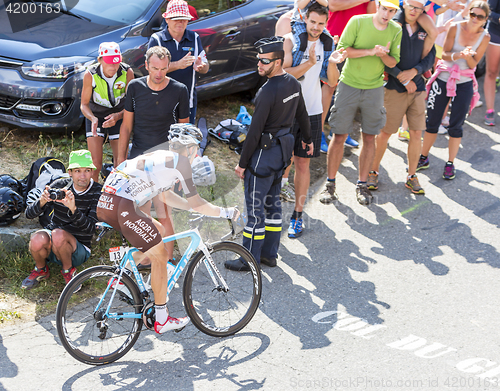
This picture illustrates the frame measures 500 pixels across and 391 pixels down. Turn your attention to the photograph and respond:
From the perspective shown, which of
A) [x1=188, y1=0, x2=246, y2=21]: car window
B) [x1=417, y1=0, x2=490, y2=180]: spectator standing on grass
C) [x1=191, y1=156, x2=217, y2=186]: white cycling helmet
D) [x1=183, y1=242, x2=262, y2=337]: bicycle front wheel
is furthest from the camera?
[x1=188, y1=0, x2=246, y2=21]: car window

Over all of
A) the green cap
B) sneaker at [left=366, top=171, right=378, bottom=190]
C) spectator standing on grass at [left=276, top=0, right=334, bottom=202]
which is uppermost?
spectator standing on grass at [left=276, top=0, right=334, bottom=202]

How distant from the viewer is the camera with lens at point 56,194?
4520mm

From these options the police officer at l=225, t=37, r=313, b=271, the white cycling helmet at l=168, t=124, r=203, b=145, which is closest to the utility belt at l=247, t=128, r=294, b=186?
the police officer at l=225, t=37, r=313, b=271

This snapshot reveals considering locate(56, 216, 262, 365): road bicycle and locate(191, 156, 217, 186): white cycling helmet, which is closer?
locate(56, 216, 262, 365): road bicycle

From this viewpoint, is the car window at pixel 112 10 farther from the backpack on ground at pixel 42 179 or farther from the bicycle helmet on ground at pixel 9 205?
the bicycle helmet on ground at pixel 9 205

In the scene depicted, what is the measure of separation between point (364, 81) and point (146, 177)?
3458 millimetres

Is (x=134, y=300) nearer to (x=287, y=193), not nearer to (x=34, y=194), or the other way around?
(x=34, y=194)

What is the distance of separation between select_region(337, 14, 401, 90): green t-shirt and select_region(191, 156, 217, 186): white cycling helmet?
199 cm

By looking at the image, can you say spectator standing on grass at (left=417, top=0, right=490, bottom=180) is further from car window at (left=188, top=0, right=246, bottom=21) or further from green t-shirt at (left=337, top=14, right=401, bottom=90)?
car window at (left=188, top=0, right=246, bottom=21)

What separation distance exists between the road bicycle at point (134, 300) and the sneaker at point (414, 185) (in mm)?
3331

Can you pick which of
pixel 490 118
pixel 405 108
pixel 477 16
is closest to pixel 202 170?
pixel 405 108

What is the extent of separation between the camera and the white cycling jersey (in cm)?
416

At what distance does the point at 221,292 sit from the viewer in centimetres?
476

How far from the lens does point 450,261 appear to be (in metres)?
5.76
